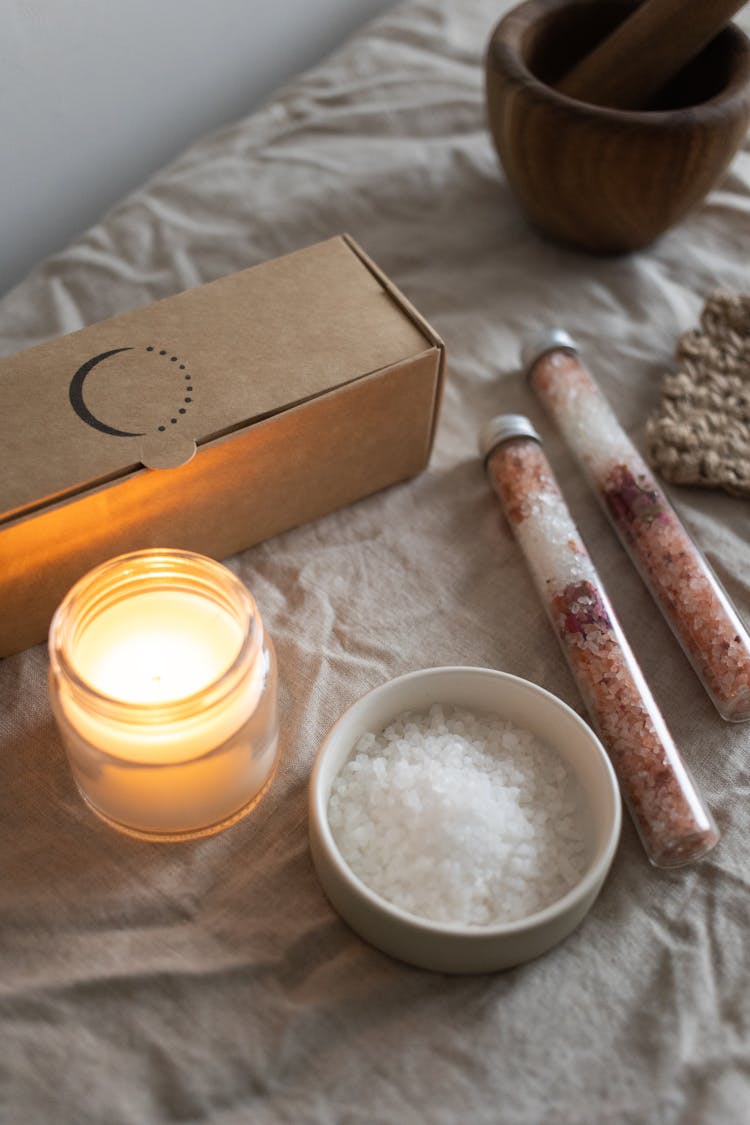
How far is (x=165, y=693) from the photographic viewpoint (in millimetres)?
593

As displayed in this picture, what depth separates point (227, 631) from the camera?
597mm

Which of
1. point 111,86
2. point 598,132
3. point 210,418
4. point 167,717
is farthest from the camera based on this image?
point 111,86

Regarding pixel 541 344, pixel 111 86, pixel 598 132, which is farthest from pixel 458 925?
pixel 111 86

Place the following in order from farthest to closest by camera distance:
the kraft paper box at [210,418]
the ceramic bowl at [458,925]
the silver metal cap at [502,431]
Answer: the silver metal cap at [502,431] < the kraft paper box at [210,418] < the ceramic bowl at [458,925]

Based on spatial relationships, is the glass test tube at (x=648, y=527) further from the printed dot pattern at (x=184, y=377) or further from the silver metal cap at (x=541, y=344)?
the printed dot pattern at (x=184, y=377)

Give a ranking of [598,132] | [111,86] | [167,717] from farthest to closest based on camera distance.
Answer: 1. [111,86]
2. [598,132]
3. [167,717]

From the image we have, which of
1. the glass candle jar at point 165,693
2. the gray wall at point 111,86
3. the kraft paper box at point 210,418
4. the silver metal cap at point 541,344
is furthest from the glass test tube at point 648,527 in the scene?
the gray wall at point 111,86

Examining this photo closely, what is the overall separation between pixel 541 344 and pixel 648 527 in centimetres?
18

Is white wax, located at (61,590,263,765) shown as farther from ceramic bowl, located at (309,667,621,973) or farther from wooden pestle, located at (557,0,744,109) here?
wooden pestle, located at (557,0,744,109)

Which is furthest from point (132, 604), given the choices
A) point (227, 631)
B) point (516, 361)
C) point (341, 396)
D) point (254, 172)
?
point (254, 172)

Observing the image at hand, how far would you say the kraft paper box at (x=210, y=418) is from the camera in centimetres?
63

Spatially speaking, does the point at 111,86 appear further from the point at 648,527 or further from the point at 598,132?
the point at 648,527

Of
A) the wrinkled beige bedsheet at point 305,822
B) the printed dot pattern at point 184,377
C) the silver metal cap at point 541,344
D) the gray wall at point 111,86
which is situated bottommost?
the wrinkled beige bedsheet at point 305,822

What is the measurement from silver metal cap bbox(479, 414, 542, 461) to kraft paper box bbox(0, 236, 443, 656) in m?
0.04
